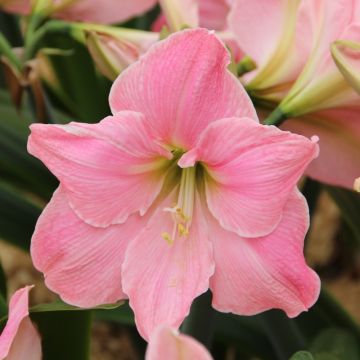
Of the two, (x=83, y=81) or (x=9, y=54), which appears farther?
(x=83, y=81)

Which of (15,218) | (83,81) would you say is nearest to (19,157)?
(15,218)

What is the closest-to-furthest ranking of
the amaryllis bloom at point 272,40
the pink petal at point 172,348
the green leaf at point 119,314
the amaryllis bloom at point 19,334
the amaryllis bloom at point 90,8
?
the pink petal at point 172,348
the amaryllis bloom at point 19,334
the amaryllis bloom at point 272,40
the amaryllis bloom at point 90,8
the green leaf at point 119,314

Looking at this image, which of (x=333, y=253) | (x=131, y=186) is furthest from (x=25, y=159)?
(x=333, y=253)

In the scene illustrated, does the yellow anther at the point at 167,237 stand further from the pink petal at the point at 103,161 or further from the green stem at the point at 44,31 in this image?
the green stem at the point at 44,31

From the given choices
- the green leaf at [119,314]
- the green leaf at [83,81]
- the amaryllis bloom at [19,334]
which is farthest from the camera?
the green leaf at [83,81]

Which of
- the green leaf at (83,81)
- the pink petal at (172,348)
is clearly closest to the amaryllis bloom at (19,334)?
the pink petal at (172,348)

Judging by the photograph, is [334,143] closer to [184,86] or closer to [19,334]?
[184,86]

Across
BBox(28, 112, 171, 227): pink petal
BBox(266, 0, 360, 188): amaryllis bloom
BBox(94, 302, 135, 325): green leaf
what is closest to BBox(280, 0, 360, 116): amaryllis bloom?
BBox(266, 0, 360, 188): amaryllis bloom
